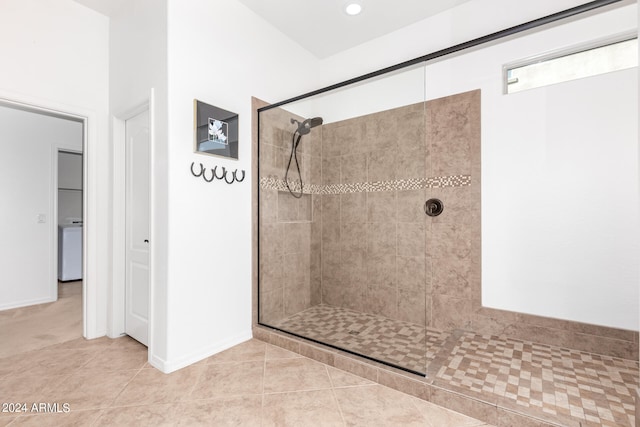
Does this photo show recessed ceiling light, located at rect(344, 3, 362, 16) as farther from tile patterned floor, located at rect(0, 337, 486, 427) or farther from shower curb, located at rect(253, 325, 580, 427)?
tile patterned floor, located at rect(0, 337, 486, 427)

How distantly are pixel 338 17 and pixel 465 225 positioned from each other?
2.20 meters

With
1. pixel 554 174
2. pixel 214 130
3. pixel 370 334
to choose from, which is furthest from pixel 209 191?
pixel 554 174

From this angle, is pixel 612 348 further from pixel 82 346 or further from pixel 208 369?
pixel 82 346

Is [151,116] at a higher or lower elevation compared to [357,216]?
higher

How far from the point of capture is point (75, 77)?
246 centimetres

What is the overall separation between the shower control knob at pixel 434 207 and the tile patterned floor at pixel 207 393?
1503 mm

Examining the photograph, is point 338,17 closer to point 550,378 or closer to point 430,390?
point 430,390

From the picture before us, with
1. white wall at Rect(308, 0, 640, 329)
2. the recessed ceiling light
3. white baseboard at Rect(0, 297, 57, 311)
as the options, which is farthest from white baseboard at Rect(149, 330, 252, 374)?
the recessed ceiling light

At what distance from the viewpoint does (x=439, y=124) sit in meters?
2.64

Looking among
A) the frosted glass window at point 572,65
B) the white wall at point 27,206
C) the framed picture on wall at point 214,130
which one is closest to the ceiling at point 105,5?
the framed picture on wall at point 214,130

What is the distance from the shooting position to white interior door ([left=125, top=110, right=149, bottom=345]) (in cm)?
239

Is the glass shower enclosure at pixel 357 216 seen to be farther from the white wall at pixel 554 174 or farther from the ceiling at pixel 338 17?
the ceiling at pixel 338 17

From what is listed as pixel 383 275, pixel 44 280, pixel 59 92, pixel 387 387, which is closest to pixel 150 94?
pixel 59 92

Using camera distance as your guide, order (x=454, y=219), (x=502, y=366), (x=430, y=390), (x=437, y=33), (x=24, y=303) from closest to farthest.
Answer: (x=430, y=390)
(x=502, y=366)
(x=454, y=219)
(x=437, y=33)
(x=24, y=303)
